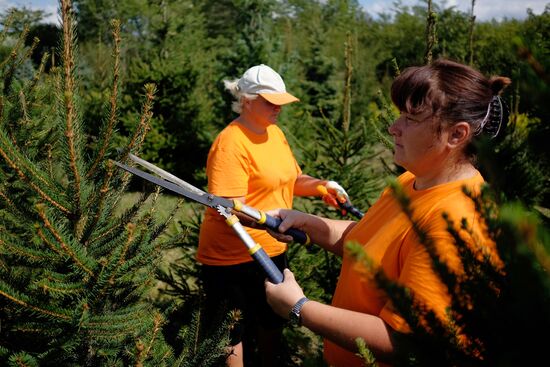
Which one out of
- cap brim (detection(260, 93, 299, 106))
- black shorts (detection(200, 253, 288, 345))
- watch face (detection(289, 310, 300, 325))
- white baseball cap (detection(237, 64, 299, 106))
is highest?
white baseball cap (detection(237, 64, 299, 106))

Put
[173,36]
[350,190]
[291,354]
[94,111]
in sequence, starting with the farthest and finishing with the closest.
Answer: [173,36] < [94,111] < [350,190] < [291,354]

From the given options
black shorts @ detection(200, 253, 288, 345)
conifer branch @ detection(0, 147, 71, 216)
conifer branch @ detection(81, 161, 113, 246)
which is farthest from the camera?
black shorts @ detection(200, 253, 288, 345)

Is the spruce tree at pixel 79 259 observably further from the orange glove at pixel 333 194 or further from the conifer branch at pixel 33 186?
the orange glove at pixel 333 194

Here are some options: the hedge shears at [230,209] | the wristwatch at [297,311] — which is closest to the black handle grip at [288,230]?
the hedge shears at [230,209]

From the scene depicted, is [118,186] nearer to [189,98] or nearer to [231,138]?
[231,138]

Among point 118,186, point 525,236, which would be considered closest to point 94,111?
point 118,186

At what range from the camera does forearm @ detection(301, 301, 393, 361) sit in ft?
4.35

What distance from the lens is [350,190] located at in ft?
14.6

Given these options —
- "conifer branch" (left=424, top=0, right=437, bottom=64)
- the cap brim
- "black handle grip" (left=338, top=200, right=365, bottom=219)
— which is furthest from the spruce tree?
"conifer branch" (left=424, top=0, right=437, bottom=64)

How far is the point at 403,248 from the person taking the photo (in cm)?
146

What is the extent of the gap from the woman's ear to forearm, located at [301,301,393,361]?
61cm

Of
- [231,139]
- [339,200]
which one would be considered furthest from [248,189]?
[339,200]

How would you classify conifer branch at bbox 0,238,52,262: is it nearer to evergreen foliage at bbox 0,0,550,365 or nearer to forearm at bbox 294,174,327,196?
evergreen foliage at bbox 0,0,550,365

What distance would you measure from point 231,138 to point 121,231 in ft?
3.83
